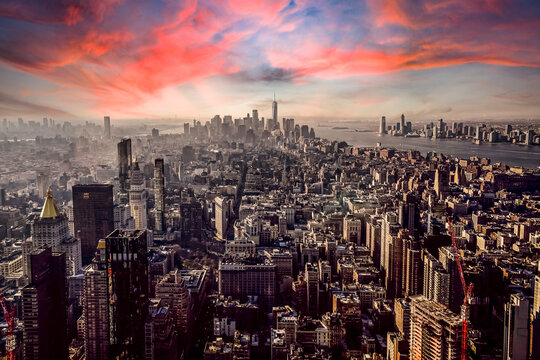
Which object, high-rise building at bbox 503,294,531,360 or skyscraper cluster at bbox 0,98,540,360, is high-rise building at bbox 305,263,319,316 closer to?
skyscraper cluster at bbox 0,98,540,360

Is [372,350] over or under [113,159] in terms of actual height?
under

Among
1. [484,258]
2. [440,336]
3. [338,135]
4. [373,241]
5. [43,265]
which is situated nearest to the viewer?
[440,336]

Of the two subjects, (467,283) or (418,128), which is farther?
(418,128)

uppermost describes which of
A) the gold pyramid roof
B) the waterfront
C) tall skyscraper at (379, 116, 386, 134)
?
tall skyscraper at (379, 116, 386, 134)

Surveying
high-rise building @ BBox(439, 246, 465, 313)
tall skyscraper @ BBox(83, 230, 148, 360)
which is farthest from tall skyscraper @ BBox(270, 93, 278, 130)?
tall skyscraper @ BBox(83, 230, 148, 360)

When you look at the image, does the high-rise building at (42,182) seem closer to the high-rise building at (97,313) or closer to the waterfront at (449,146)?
the high-rise building at (97,313)

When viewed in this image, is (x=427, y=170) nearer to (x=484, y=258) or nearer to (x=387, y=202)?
(x=387, y=202)

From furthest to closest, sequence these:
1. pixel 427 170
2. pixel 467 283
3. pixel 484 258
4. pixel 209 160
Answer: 1. pixel 209 160
2. pixel 427 170
3. pixel 484 258
4. pixel 467 283

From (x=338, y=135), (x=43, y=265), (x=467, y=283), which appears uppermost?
(x=338, y=135)

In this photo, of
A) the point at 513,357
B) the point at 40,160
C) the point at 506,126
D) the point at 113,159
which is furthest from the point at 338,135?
the point at 513,357
